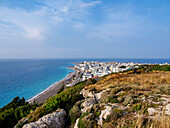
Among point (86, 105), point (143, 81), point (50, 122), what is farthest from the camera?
point (143, 81)

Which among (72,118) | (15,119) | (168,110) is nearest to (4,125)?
(15,119)

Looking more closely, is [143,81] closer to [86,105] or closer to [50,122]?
[86,105]

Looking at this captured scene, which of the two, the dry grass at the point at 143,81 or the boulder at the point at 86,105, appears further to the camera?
the dry grass at the point at 143,81

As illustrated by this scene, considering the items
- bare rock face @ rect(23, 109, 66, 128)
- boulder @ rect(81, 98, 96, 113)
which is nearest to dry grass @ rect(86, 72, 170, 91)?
boulder @ rect(81, 98, 96, 113)

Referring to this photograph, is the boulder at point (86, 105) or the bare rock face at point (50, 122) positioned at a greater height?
the boulder at point (86, 105)

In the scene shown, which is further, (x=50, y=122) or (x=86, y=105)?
(x=86, y=105)

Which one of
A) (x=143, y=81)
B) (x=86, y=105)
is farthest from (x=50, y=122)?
(x=143, y=81)

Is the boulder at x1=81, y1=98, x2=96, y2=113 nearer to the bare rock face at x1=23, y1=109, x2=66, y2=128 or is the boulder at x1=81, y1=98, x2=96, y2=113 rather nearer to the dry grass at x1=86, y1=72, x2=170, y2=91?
the bare rock face at x1=23, y1=109, x2=66, y2=128

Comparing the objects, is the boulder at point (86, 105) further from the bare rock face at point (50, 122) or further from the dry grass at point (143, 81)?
the dry grass at point (143, 81)

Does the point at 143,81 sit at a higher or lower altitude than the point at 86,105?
A: higher

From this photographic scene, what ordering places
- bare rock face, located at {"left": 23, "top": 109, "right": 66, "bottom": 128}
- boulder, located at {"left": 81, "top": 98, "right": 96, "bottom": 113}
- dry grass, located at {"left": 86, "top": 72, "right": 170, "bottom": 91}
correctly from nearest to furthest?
bare rock face, located at {"left": 23, "top": 109, "right": 66, "bottom": 128}, boulder, located at {"left": 81, "top": 98, "right": 96, "bottom": 113}, dry grass, located at {"left": 86, "top": 72, "right": 170, "bottom": 91}

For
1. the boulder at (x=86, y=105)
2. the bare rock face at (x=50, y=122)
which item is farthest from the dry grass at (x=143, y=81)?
the bare rock face at (x=50, y=122)
